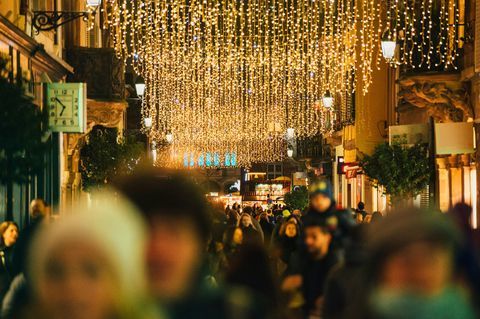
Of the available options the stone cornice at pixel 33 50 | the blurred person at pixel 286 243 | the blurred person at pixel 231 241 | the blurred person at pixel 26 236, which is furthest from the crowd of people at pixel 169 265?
the stone cornice at pixel 33 50

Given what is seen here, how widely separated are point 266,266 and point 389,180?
22.5m

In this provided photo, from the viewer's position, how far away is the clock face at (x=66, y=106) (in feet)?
83.1

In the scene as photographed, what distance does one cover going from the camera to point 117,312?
279 centimetres

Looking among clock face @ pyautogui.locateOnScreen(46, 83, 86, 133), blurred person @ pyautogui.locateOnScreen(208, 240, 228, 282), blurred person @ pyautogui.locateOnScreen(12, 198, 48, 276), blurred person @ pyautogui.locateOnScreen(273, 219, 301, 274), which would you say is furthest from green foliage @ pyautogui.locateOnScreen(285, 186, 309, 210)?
blurred person @ pyautogui.locateOnScreen(12, 198, 48, 276)

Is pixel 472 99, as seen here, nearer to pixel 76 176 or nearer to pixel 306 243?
pixel 76 176

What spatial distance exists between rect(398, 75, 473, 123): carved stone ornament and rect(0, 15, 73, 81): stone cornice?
935cm

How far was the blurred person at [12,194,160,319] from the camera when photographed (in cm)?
277

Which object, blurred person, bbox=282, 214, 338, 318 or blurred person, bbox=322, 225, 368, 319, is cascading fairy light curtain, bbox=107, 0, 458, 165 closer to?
blurred person, bbox=282, 214, 338, 318

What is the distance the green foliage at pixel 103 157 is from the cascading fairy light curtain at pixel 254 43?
281cm

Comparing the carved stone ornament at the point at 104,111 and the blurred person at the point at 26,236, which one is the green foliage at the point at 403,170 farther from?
the blurred person at the point at 26,236

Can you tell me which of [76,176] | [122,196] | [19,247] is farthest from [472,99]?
[122,196]

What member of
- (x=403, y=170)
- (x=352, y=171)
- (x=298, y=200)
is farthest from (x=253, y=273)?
(x=298, y=200)

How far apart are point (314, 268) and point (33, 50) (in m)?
16.9

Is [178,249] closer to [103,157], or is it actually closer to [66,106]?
[66,106]
